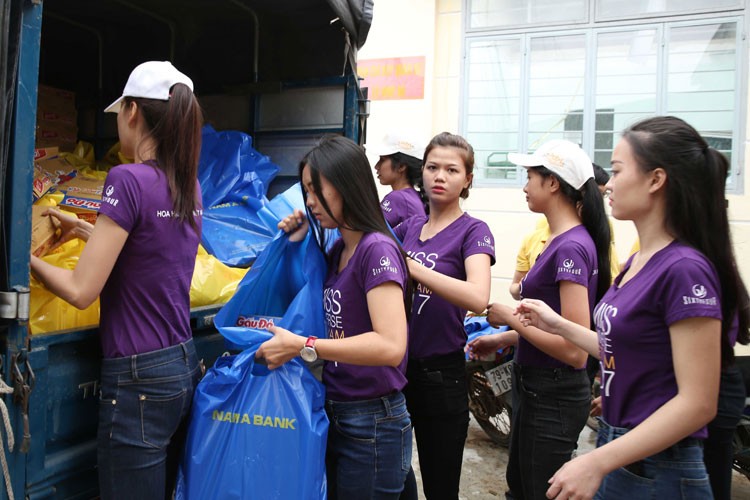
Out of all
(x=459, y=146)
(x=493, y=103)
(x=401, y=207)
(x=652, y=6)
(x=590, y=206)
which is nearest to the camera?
(x=590, y=206)

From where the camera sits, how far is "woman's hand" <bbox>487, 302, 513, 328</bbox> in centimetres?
217

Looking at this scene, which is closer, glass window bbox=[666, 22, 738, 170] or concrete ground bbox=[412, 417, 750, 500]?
concrete ground bbox=[412, 417, 750, 500]

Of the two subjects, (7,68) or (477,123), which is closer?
(7,68)

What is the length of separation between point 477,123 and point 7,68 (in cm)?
546

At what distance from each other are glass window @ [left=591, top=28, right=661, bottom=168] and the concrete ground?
2901 millimetres

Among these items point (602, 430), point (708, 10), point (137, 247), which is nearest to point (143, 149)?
point (137, 247)

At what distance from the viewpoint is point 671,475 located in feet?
4.42

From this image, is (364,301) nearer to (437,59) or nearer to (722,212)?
(722,212)

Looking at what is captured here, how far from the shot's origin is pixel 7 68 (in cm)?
142

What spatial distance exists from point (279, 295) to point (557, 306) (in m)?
0.95

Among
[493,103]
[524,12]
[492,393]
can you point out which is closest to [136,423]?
[492,393]

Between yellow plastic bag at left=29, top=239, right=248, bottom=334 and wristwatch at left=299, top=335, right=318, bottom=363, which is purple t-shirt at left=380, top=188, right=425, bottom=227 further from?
wristwatch at left=299, top=335, right=318, bottom=363

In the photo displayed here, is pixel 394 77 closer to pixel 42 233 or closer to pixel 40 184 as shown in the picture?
pixel 40 184

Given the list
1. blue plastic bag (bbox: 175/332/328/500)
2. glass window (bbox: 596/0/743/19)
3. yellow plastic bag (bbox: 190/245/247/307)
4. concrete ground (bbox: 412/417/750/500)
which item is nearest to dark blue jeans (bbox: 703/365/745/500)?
blue plastic bag (bbox: 175/332/328/500)
